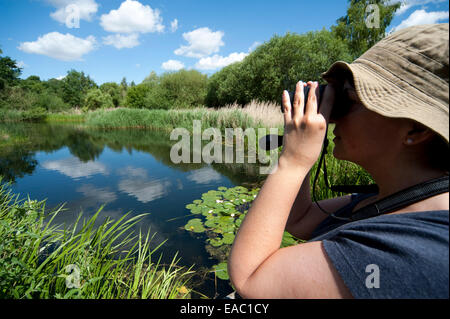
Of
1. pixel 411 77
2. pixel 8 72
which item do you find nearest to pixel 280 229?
pixel 411 77

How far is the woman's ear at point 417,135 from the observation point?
450 millimetres

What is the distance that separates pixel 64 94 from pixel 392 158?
44058 mm

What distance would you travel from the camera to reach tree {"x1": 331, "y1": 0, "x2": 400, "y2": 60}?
1186 centimetres

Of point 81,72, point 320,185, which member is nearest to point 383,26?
point 320,185

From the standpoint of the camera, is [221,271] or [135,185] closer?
[221,271]

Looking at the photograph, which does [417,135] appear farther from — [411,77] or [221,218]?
[221,218]

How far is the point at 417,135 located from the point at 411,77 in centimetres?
12

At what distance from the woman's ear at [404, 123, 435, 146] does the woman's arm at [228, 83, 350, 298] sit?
0.17m

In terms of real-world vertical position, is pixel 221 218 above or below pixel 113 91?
below

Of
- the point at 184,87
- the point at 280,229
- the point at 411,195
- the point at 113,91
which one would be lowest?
the point at 280,229

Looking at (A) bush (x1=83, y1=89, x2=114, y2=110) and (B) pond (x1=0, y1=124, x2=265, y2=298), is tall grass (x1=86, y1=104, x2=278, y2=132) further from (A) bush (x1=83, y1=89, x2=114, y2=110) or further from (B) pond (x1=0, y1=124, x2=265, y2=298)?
(A) bush (x1=83, y1=89, x2=114, y2=110)

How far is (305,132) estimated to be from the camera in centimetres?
56
